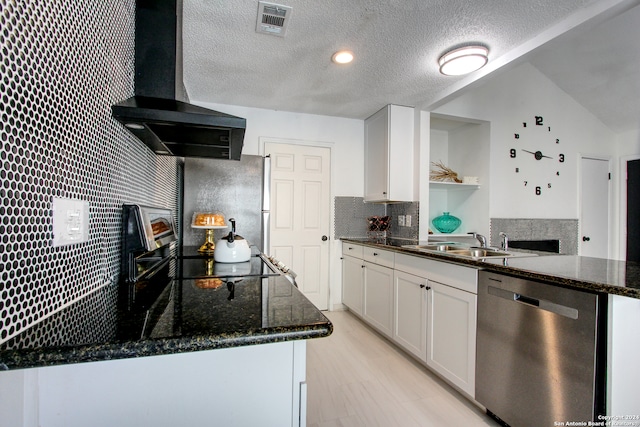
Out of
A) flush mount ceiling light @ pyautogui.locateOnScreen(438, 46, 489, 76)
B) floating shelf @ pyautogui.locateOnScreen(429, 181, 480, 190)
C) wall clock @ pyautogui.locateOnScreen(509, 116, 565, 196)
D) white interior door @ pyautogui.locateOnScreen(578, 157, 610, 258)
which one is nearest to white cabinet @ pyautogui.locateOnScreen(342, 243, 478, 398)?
floating shelf @ pyautogui.locateOnScreen(429, 181, 480, 190)

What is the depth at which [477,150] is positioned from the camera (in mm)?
3451

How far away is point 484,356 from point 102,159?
2.06 metres

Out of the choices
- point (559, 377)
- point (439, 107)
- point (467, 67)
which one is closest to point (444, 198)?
point (439, 107)

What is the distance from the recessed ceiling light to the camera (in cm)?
210

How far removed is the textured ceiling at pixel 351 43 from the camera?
164cm

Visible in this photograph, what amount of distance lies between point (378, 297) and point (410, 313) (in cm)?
50

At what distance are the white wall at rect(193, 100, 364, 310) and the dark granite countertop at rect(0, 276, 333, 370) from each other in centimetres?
259

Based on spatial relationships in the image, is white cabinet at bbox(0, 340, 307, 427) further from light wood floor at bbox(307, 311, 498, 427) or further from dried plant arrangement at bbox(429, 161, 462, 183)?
dried plant arrangement at bbox(429, 161, 462, 183)

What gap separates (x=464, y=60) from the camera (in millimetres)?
2041

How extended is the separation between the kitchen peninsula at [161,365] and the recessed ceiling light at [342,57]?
6.34 feet

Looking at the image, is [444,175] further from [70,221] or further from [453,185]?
[70,221]

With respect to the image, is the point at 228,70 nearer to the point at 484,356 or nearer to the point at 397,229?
the point at 397,229

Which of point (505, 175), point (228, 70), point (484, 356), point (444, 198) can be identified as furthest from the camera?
point (444, 198)

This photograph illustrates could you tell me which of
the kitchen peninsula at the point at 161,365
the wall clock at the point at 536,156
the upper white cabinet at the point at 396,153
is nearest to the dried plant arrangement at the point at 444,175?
the upper white cabinet at the point at 396,153
